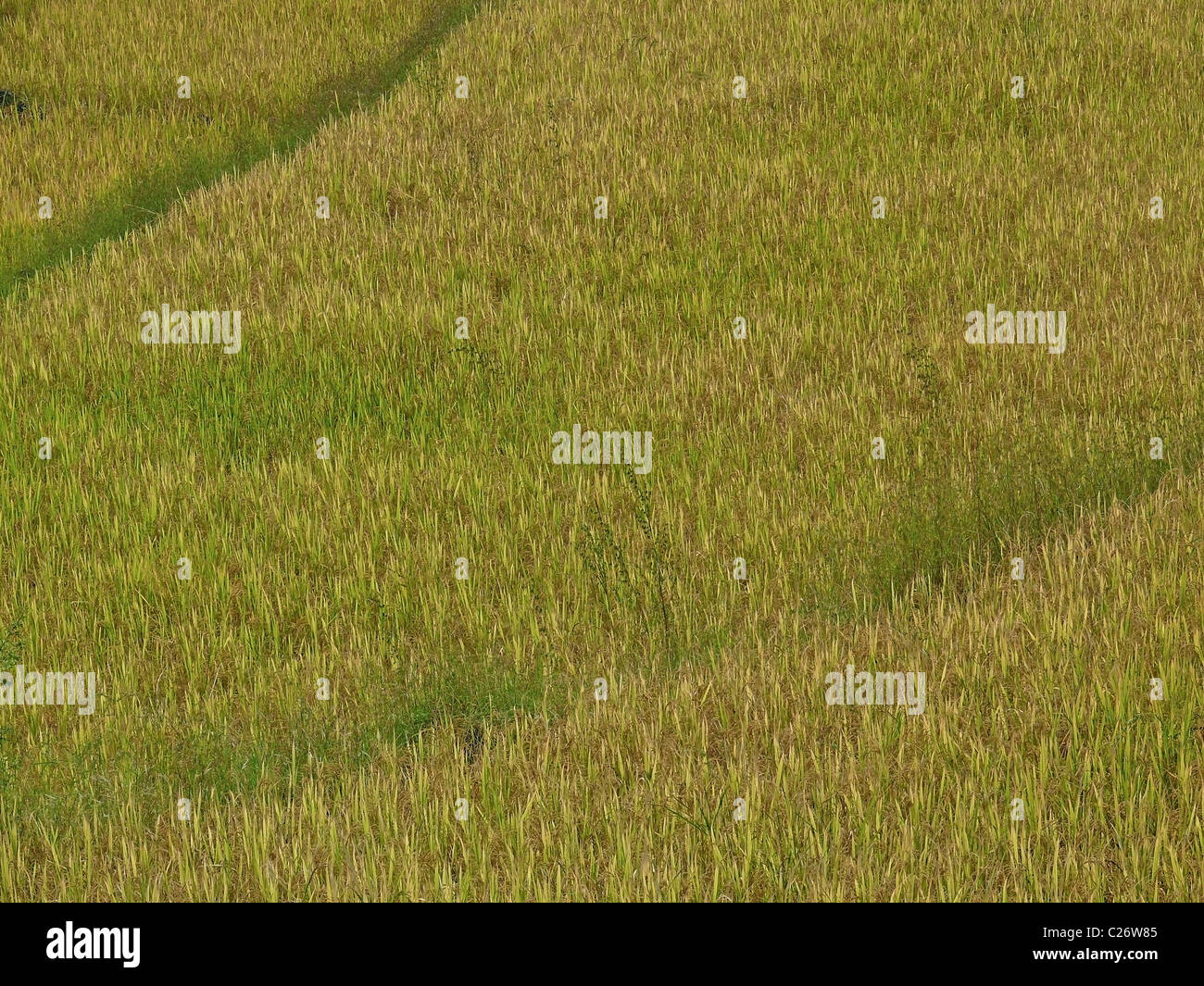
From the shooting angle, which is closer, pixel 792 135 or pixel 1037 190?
pixel 1037 190

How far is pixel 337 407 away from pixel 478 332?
3.88 ft

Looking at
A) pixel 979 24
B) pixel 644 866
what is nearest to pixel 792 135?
pixel 979 24

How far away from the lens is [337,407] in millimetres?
8094

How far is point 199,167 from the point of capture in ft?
41.2

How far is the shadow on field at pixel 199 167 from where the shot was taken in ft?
35.9

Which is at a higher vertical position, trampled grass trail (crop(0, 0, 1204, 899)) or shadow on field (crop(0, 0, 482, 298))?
shadow on field (crop(0, 0, 482, 298))

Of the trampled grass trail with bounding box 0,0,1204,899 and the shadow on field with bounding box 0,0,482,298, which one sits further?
the shadow on field with bounding box 0,0,482,298

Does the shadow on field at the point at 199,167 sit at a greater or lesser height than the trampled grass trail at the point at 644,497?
greater

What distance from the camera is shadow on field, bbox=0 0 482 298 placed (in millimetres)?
10930

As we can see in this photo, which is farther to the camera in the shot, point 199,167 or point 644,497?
point 199,167

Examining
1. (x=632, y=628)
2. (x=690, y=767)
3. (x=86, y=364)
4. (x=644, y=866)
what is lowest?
(x=644, y=866)

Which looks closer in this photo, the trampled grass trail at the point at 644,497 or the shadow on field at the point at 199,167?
the trampled grass trail at the point at 644,497

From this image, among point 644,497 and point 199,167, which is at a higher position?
point 199,167

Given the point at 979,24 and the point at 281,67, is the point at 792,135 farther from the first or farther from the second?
the point at 281,67
